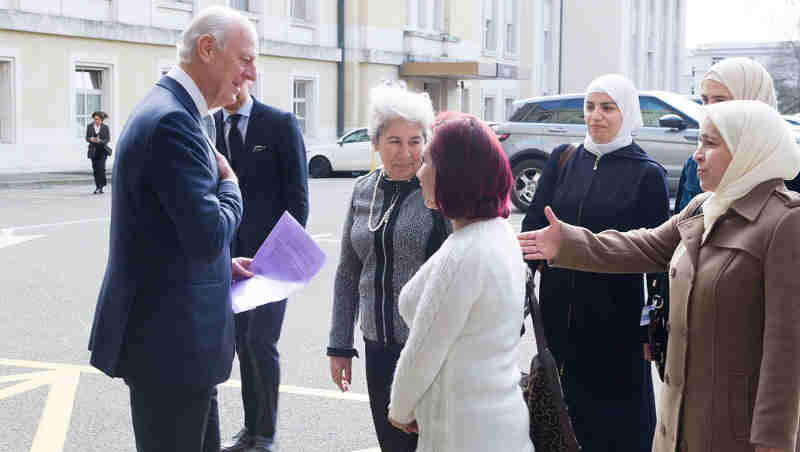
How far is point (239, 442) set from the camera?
4.90 meters

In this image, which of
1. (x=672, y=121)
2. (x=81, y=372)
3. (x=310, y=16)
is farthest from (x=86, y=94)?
(x=81, y=372)

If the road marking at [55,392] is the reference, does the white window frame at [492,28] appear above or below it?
above

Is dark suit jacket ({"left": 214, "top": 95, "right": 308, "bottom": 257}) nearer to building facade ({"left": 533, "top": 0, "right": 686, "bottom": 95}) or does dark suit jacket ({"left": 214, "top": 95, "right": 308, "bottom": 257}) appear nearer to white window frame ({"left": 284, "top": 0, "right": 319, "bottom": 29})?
white window frame ({"left": 284, "top": 0, "right": 319, "bottom": 29})

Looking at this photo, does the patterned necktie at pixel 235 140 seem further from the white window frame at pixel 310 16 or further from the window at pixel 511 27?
the window at pixel 511 27

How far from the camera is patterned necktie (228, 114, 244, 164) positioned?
4.80 m

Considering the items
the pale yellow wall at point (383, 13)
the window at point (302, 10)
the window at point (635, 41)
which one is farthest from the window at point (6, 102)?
the window at point (635, 41)

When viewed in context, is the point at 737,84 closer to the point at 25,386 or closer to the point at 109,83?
the point at 25,386

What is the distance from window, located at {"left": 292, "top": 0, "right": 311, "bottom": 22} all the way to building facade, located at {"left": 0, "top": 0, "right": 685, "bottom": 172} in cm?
4

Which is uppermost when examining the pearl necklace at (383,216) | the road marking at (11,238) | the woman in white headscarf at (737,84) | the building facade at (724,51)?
the building facade at (724,51)

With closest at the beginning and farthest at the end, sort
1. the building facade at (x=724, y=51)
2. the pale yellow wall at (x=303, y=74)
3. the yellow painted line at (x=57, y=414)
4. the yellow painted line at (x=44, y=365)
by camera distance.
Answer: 1. the yellow painted line at (x=57, y=414)
2. the yellow painted line at (x=44, y=365)
3. the pale yellow wall at (x=303, y=74)
4. the building facade at (x=724, y=51)

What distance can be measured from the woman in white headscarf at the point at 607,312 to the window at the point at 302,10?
2962 cm

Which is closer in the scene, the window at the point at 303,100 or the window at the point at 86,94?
the window at the point at 86,94

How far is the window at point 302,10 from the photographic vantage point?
33125 millimetres

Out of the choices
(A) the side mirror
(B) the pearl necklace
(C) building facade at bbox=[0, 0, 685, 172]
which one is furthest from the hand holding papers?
(C) building facade at bbox=[0, 0, 685, 172]
